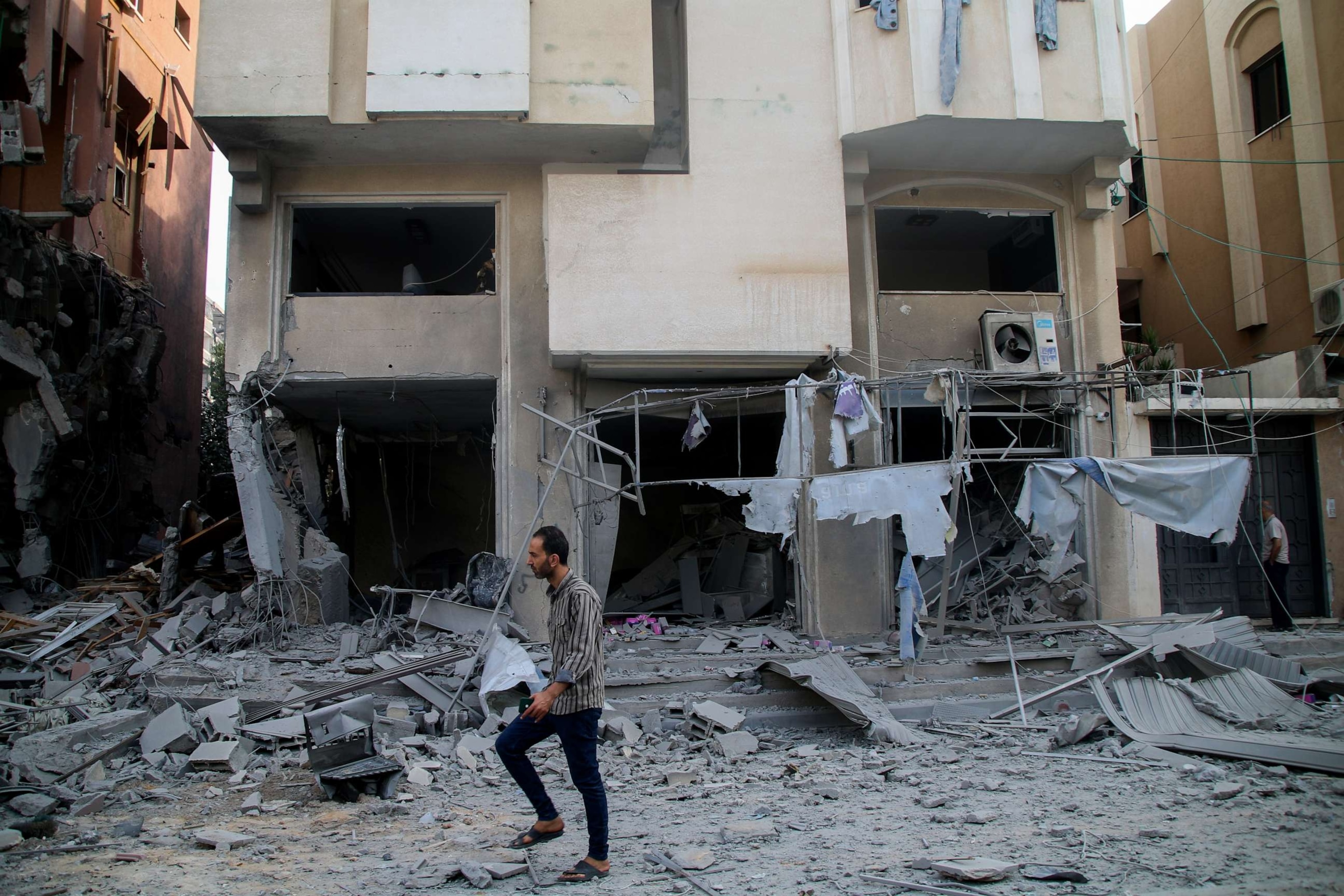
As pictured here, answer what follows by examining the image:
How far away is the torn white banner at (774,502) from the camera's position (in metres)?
9.90

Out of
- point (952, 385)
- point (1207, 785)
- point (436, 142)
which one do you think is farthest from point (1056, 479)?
point (436, 142)

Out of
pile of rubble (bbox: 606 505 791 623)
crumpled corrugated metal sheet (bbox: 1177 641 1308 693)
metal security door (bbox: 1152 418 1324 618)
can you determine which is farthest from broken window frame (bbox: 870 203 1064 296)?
crumpled corrugated metal sheet (bbox: 1177 641 1308 693)

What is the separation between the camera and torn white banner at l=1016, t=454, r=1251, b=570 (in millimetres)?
9422

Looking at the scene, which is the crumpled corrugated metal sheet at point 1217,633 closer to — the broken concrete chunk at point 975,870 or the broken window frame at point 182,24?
the broken concrete chunk at point 975,870

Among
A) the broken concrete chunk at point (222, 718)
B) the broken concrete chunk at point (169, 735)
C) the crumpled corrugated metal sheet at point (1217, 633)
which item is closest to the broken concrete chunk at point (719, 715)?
the broken concrete chunk at point (222, 718)

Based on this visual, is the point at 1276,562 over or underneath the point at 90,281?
underneath

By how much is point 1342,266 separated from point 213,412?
2336 centimetres

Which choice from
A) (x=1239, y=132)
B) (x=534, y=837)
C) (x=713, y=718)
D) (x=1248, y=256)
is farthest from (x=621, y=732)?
(x=1239, y=132)

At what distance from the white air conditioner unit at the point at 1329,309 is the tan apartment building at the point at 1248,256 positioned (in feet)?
0.09

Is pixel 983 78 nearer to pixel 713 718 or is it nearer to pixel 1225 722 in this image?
pixel 1225 722

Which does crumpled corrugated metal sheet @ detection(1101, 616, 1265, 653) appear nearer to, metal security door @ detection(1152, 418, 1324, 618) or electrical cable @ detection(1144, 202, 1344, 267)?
metal security door @ detection(1152, 418, 1324, 618)

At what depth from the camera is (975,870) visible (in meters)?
4.32

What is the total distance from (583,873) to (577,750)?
2.01 feet

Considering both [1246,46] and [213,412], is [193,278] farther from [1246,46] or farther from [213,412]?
[1246,46]
